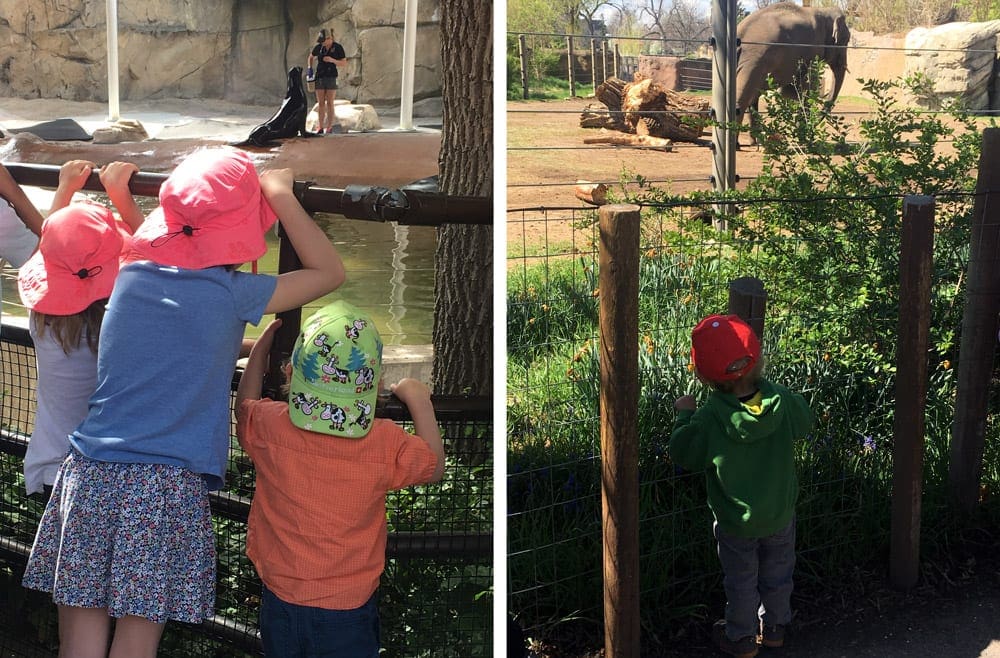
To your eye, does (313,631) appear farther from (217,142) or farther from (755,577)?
(217,142)

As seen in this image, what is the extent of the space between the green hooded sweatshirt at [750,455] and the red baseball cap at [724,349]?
77mm

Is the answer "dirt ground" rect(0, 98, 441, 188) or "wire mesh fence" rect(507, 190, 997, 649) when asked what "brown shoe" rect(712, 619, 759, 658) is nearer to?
"wire mesh fence" rect(507, 190, 997, 649)

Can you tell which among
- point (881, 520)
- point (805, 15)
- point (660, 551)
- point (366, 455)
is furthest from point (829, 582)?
point (805, 15)

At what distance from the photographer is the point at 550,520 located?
2.99 m

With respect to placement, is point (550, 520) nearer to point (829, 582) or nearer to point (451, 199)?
point (829, 582)

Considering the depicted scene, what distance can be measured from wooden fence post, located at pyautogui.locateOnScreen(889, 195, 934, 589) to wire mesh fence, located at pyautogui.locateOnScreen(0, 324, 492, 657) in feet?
4.30

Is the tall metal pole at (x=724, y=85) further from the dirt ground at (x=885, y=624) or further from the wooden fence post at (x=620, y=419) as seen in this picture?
the wooden fence post at (x=620, y=419)

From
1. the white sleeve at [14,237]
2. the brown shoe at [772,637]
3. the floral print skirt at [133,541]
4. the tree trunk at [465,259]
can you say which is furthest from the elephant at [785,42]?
the floral print skirt at [133,541]

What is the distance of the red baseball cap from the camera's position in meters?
2.49

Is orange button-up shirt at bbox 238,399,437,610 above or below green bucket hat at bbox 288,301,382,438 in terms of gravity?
below

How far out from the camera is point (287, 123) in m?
4.95

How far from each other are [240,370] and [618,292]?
819 mm

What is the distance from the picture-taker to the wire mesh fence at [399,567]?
212 centimetres

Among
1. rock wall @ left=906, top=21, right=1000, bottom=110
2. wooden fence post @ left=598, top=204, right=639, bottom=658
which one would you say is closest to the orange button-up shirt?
wooden fence post @ left=598, top=204, right=639, bottom=658
